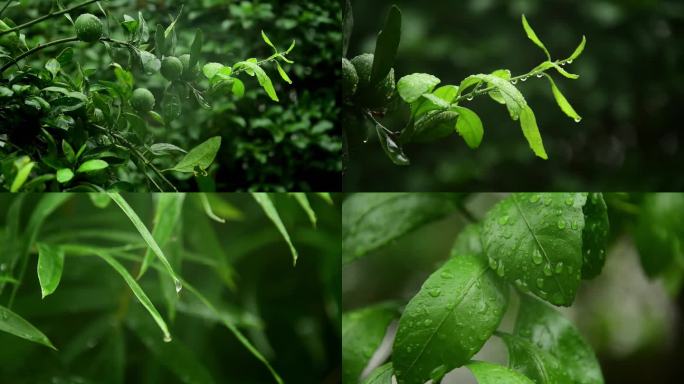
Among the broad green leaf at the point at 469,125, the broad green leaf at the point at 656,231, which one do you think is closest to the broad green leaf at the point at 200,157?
the broad green leaf at the point at 469,125

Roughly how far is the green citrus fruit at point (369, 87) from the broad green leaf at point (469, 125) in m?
0.08

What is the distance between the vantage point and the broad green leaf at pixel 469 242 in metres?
0.68

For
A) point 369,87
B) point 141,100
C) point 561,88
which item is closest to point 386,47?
point 369,87

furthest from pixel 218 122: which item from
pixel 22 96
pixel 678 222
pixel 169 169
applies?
pixel 678 222

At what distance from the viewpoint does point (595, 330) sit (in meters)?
1.30

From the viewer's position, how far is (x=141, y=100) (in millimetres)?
738

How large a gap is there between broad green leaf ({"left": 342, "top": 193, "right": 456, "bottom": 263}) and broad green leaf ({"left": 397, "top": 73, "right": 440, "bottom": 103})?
0.12 m

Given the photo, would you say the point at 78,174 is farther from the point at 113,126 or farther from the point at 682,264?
the point at 682,264

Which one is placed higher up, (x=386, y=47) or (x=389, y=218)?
(x=386, y=47)

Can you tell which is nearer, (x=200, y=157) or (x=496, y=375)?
(x=496, y=375)

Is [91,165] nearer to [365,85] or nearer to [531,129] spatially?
[365,85]

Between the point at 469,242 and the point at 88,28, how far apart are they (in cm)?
44

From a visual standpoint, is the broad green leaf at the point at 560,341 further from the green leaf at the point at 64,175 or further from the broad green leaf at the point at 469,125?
the green leaf at the point at 64,175

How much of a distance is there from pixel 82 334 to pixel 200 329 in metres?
0.17
